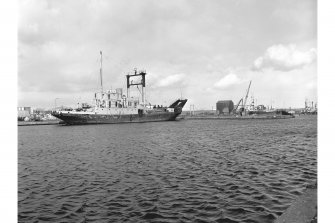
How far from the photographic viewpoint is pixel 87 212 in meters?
9.10

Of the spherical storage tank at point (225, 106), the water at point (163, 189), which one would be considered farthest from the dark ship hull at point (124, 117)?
the spherical storage tank at point (225, 106)

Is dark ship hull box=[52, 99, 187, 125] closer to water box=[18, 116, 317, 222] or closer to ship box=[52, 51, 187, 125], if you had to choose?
ship box=[52, 51, 187, 125]

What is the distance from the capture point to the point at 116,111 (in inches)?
3100

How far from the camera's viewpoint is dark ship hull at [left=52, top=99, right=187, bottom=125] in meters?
71.8

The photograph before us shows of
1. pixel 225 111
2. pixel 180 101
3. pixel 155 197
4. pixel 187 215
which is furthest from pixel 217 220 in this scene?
pixel 225 111

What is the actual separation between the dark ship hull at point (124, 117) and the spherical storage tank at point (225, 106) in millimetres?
83736

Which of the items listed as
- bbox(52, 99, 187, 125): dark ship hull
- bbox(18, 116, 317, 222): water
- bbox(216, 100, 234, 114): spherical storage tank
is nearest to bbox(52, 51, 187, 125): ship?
bbox(52, 99, 187, 125): dark ship hull

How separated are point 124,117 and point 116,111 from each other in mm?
3373

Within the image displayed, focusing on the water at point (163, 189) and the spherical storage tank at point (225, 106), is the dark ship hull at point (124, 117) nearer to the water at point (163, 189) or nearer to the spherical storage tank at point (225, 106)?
the water at point (163, 189)

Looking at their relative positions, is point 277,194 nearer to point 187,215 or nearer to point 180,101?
point 187,215

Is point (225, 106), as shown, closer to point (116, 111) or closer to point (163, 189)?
point (116, 111)

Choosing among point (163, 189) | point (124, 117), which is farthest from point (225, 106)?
point (163, 189)
